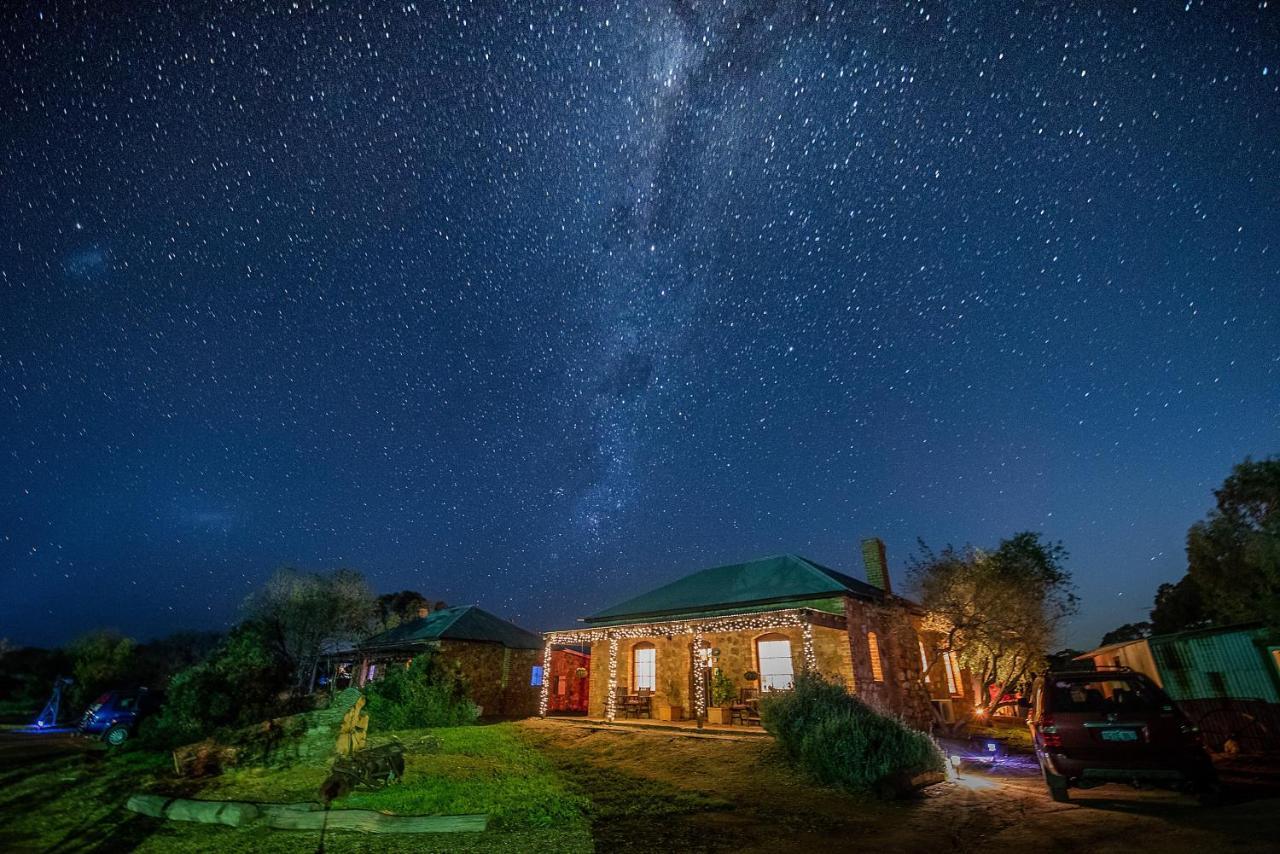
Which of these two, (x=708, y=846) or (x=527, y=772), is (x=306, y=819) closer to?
(x=527, y=772)

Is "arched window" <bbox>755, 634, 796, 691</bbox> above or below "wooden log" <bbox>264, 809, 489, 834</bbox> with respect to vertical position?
above

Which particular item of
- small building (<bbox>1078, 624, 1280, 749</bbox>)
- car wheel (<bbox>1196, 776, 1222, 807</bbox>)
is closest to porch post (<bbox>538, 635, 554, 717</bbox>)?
small building (<bbox>1078, 624, 1280, 749</bbox>)

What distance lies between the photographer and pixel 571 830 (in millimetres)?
6957

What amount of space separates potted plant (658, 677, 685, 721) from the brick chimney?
8.63 meters

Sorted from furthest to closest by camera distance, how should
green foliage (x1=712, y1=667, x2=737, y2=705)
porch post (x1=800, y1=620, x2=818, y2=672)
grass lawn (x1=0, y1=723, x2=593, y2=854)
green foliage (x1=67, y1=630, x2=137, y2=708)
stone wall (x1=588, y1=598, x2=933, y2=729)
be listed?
green foliage (x1=67, y1=630, x2=137, y2=708) < green foliage (x1=712, y1=667, x2=737, y2=705) < stone wall (x1=588, y1=598, x2=933, y2=729) < porch post (x1=800, y1=620, x2=818, y2=672) < grass lawn (x1=0, y1=723, x2=593, y2=854)

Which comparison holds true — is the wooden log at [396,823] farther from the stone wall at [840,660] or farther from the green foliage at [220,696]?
the stone wall at [840,660]

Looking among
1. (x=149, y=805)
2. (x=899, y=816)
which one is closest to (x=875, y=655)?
(x=899, y=816)

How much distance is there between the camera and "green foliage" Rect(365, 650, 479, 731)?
18.1 metres


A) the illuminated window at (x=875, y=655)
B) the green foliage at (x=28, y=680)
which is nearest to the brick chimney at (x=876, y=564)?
the illuminated window at (x=875, y=655)

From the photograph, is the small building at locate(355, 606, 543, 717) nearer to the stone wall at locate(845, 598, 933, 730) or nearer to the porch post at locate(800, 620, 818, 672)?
the porch post at locate(800, 620, 818, 672)

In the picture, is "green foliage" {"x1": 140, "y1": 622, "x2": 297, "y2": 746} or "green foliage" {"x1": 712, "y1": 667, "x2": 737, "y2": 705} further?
"green foliage" {"x1": 712, "y1": 667, "x2": 737, "y2": 705}

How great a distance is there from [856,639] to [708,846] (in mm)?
12203

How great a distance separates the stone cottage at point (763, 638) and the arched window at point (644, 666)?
0.04m

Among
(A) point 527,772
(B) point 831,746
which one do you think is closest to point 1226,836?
(B) point 831,746
